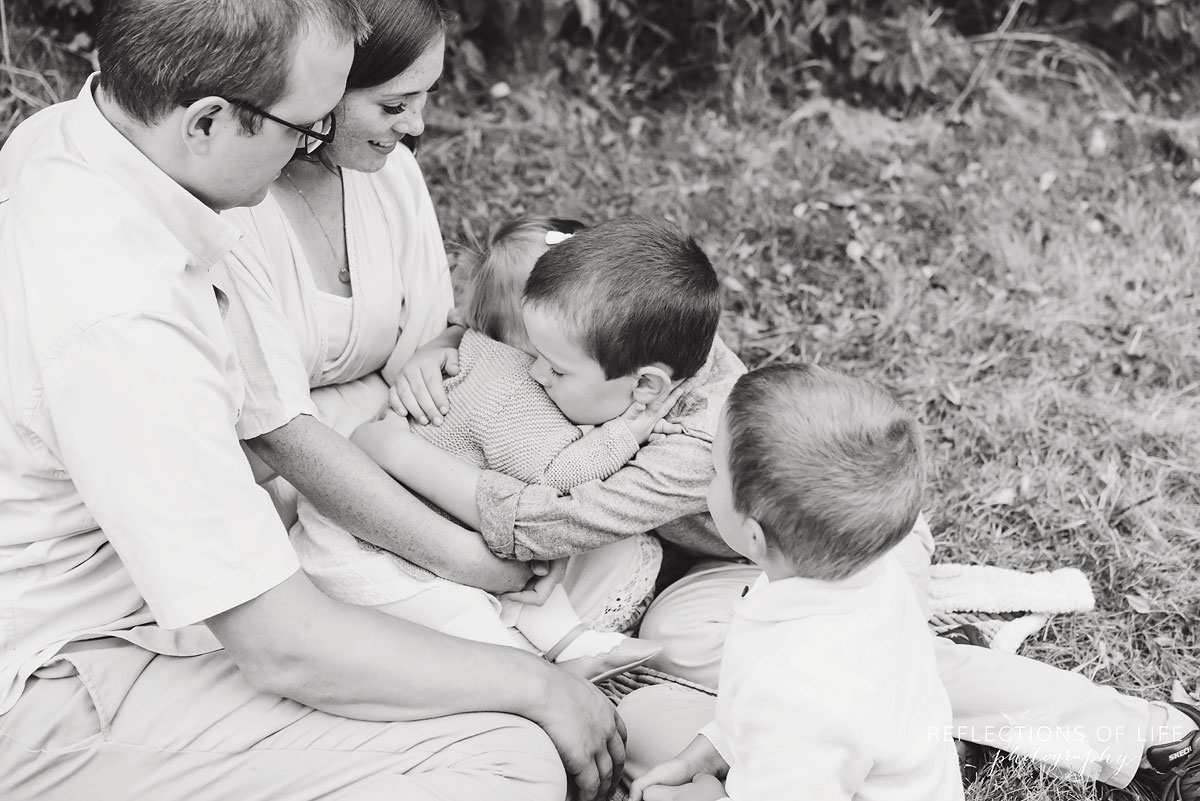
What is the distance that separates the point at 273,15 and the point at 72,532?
Answer: 0.99 metres

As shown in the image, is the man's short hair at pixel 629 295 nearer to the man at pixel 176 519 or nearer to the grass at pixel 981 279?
the man at pixel 176 519

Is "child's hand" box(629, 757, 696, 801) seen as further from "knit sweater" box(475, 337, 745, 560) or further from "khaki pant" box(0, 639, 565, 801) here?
"knit sweater" box(475, 337, 745, 560)

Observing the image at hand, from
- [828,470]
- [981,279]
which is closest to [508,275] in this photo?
[828,470]

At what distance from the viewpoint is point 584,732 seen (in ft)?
8.35

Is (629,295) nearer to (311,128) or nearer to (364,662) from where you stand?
(311,128)

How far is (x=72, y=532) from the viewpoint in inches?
89.4

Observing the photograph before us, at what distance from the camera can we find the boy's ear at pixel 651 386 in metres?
2.82

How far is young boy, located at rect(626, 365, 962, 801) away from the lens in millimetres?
2121

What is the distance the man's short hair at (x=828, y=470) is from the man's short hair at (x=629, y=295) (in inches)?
22.7

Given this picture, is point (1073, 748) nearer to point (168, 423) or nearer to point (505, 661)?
point (505, 661)

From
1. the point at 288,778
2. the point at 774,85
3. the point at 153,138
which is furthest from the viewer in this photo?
the point at 774,85

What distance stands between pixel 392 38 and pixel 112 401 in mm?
1039

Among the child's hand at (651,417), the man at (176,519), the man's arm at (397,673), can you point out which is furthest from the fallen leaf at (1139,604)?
the man at (176,519)

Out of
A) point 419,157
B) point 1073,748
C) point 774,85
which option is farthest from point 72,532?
point 774,85
